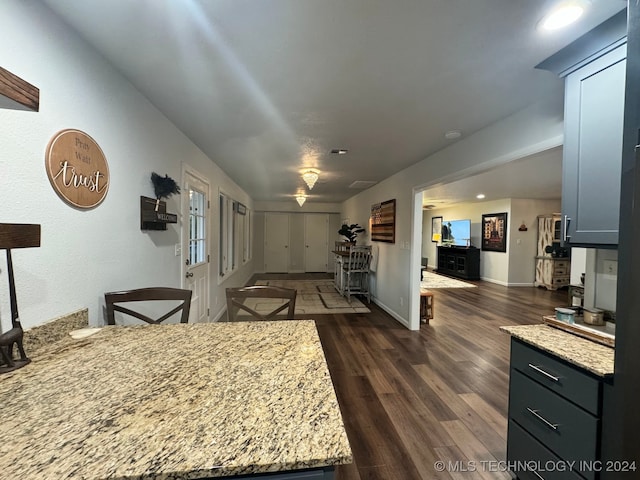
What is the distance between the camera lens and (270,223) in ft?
29.7

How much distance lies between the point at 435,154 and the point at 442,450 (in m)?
2.91

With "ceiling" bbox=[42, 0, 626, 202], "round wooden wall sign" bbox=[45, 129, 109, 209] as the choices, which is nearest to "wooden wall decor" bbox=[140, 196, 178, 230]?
"round wooden wall sign" bbox=[45, 129, 109, 209]

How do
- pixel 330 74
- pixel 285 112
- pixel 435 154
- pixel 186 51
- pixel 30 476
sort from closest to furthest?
pixel 30 476 < pixel 186 51 < pixel 330 74 < pixel 285 112 < pixel 435 154

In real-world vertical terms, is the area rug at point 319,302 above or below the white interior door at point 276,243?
below

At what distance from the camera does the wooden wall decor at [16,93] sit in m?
0.78

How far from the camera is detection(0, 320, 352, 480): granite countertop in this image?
0.57 meters

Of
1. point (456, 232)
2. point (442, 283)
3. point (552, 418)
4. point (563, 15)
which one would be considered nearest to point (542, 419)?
point (552, 418)

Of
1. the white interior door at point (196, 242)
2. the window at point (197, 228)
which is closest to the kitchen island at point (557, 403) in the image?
the white interior door at point (196, 242)

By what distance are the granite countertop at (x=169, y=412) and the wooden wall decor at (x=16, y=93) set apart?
0.86 metres

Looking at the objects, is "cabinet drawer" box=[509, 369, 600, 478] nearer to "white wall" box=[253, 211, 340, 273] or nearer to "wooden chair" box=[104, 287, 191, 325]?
"wooden chair" box=[104, 287, 191, 325]

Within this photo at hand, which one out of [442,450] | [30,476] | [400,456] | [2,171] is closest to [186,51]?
[2,171]

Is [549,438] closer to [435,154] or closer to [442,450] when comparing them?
[442,450]

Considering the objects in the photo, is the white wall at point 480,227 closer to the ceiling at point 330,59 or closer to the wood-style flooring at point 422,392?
the wood-style flooring at point 422,392

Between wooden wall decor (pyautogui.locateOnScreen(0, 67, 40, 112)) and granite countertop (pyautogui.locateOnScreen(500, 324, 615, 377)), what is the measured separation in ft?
7.35
